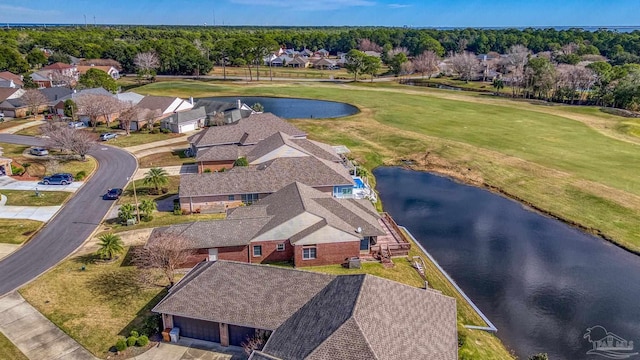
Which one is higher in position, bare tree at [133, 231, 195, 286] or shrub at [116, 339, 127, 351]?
bare tree at [133, 231, 195, 286]

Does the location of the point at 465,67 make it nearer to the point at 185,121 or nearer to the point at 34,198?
the point at 185,121

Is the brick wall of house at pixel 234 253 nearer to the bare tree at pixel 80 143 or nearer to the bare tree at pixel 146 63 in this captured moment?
the bare tree at pixel 80 143

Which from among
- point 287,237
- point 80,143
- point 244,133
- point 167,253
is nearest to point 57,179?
point 80,143

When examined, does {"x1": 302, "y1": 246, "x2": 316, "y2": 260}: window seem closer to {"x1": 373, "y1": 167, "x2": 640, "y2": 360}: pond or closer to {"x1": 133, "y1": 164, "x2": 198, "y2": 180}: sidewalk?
{"x1": 373, "y1": 167, "x2": 640, "y2": 360}: pond

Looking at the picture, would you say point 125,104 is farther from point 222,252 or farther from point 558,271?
point 558,271

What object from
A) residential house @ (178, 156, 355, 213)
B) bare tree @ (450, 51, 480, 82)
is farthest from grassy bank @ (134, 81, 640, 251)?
bare tree @ (450, 51, 480, 82)

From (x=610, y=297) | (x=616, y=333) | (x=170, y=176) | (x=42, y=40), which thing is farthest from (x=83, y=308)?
(x=42, y=40)
